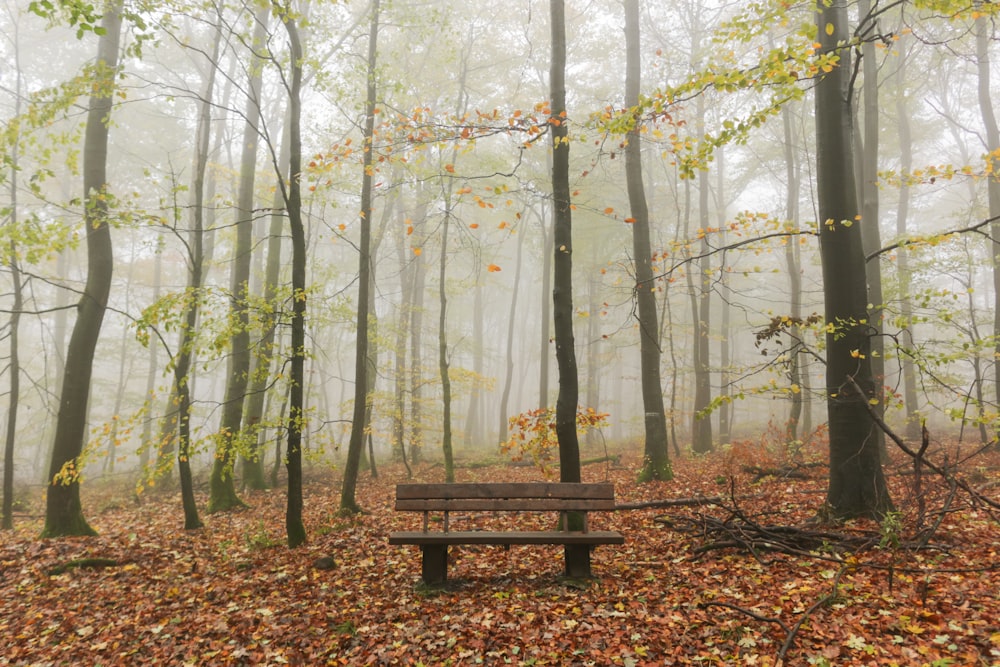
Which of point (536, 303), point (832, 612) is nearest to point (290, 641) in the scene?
point (832, 612)

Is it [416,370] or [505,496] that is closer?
[505,496]

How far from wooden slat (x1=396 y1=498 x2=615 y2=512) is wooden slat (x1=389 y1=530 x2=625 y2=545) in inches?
9.6

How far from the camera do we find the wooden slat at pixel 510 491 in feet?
18.2

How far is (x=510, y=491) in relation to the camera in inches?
223

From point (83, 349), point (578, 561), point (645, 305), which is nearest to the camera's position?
point (578, 561)

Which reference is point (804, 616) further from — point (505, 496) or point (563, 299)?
point (563, 299)

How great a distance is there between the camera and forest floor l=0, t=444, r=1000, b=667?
12.9 ft

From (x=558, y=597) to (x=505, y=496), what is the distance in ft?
3.56

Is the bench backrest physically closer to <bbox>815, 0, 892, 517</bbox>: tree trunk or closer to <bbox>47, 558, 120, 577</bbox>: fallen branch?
<bbox>815, 0, 892, 517</bbox>: tree trunk

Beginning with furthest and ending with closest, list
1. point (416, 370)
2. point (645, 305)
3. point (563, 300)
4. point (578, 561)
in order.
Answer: point (416, 370), point (645, 305), point (563, 300), point (578, 561)

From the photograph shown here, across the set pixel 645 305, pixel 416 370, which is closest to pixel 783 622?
pixel 645 305

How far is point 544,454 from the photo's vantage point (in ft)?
26.6

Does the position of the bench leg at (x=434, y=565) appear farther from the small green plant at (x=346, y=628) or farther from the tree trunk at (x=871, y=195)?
the tree trunk at (x=871, y=195)

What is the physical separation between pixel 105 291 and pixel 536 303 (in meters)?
34.8
